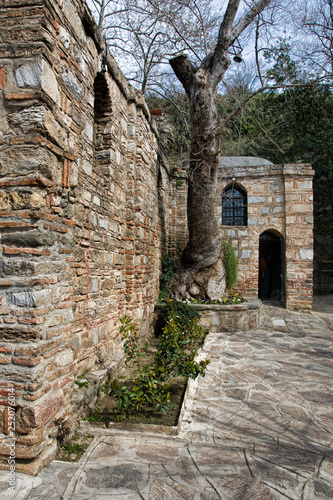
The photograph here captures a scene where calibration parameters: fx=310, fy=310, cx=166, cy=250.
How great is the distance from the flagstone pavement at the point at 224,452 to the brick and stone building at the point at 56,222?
35cm

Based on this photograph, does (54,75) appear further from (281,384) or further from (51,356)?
(281,384)

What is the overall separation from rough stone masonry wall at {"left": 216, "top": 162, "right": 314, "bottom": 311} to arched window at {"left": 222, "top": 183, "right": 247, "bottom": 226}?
275mm

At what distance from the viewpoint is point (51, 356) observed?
7.38 ft

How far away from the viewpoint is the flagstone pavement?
1.97 metres

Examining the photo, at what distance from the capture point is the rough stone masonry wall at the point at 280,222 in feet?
28.9

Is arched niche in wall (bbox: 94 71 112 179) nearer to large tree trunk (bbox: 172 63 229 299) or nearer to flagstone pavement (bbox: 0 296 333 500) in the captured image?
large tree trunk (bbox: 172 63 229 299)

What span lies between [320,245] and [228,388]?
12.7m

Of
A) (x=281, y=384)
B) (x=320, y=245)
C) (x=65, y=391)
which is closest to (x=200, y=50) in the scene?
(x=281, y=384)

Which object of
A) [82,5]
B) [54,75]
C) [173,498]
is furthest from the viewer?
[82,5]

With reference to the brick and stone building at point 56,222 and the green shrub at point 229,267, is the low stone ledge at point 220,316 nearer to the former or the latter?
the green shrub at point 229,267

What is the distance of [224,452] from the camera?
2.42 meters

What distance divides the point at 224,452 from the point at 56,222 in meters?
2.20

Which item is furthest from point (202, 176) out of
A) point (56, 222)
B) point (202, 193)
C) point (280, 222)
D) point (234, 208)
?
point (56, 222)

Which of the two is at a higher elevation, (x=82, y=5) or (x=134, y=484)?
(x=82, y=5)
